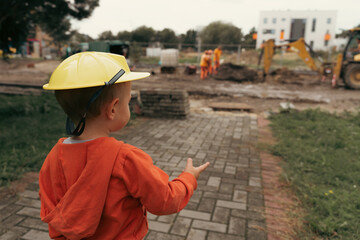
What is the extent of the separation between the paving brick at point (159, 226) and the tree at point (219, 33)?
40667 mm

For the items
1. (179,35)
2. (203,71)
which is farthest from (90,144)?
(179,35)

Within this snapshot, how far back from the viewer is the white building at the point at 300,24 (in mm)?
75000

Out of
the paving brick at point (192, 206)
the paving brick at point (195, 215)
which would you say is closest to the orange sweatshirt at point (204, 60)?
the paving brick at point (192, 206)

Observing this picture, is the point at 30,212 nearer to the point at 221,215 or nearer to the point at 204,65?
the point at 221,215

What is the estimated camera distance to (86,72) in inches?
44.8

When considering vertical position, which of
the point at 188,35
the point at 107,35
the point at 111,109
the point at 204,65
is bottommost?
the point at 111,109

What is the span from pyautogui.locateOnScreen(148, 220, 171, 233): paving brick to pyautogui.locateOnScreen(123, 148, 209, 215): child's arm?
1.51 metres

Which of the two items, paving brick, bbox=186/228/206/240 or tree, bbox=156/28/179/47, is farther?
tree, bbox=156/28/179/47

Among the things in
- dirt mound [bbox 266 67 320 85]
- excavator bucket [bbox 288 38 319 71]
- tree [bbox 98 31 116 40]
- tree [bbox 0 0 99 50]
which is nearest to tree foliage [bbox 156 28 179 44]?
tree [bbox 98 31 116 40]

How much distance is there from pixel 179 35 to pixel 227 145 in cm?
5570

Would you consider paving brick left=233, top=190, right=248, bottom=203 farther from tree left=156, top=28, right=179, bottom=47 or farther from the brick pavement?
tree left=156, top=28, right=179, bottom=47

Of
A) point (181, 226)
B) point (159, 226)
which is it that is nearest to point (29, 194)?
point (159, 226)

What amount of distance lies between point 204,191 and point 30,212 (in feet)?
6.35

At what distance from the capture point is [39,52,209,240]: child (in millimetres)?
1152
